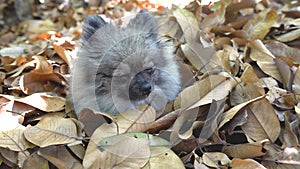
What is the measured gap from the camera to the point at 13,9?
518cm

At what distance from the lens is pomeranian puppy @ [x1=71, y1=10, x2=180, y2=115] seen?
2541 millimetres

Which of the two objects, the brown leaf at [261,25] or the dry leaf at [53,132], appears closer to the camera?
the dry leaf at [53,132]

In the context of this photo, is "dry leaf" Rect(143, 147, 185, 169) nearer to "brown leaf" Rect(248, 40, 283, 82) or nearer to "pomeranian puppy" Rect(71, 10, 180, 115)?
"pomeranian puppy" Rect(71, 10, 180, 115)

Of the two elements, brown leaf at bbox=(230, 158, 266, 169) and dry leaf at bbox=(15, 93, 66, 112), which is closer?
brown leaf at bbox=(230, 158, 266, 169)

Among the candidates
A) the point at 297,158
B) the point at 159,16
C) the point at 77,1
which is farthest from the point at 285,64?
the point at 77,1

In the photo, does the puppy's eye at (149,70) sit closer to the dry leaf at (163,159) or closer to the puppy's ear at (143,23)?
the puppy's ear at (143,23)

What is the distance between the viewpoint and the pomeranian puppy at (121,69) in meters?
2.54

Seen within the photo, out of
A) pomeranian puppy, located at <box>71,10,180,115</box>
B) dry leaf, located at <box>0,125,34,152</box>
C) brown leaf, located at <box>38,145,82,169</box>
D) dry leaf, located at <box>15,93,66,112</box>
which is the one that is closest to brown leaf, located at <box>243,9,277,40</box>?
pomeranian puppy, located at <box>71,10,180,115</box>

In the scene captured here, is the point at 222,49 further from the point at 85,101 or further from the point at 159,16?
the point at 85,101

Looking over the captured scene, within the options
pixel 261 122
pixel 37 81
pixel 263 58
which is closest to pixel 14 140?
pixel 37 81

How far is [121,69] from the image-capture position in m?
2.58

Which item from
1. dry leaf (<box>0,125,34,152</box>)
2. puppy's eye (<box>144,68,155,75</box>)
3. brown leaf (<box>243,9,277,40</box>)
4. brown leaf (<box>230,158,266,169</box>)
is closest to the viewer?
brown leaf (<box>230,158,266,169</box>)

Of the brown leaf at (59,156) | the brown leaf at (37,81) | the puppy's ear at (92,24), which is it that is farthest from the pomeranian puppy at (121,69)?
the brown leaf at (59,156)

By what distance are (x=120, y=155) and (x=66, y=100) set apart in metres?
0.69
